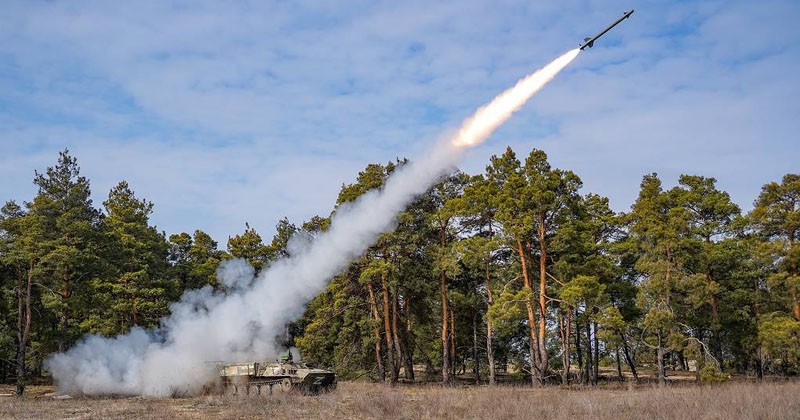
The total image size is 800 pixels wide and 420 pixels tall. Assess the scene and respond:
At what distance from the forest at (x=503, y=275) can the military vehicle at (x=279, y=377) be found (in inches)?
303

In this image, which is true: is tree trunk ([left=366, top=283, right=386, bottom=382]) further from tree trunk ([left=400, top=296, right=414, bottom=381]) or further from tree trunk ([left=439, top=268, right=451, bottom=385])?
tree trunk ([left=439, top=268, right=451, bottom=385])

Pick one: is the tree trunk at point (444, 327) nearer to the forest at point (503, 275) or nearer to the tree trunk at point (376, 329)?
the forest at point (503, 275)

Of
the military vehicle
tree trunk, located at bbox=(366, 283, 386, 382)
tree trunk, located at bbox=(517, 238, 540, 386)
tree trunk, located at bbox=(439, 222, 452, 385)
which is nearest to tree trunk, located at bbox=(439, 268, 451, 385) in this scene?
tree trunk, located at bbox=(439, 222, 452, 385)

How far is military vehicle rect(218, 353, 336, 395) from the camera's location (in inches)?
1207

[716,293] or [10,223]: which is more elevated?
[10,223]

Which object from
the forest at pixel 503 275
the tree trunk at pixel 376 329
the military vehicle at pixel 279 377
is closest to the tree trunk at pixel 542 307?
the forest at pixel 503 275

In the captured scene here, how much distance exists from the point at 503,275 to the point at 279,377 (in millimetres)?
14207

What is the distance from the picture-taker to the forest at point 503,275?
34281mm

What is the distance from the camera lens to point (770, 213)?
3453cm

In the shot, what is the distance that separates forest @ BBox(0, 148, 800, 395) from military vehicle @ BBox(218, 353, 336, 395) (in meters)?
7.69

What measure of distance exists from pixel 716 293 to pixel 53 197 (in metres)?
40.1

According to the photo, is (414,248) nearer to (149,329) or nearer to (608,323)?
(608,323)

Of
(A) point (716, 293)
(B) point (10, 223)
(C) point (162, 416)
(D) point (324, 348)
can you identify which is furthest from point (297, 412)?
(B) point (10, 223)

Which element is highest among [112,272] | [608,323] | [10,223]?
[10,223]
